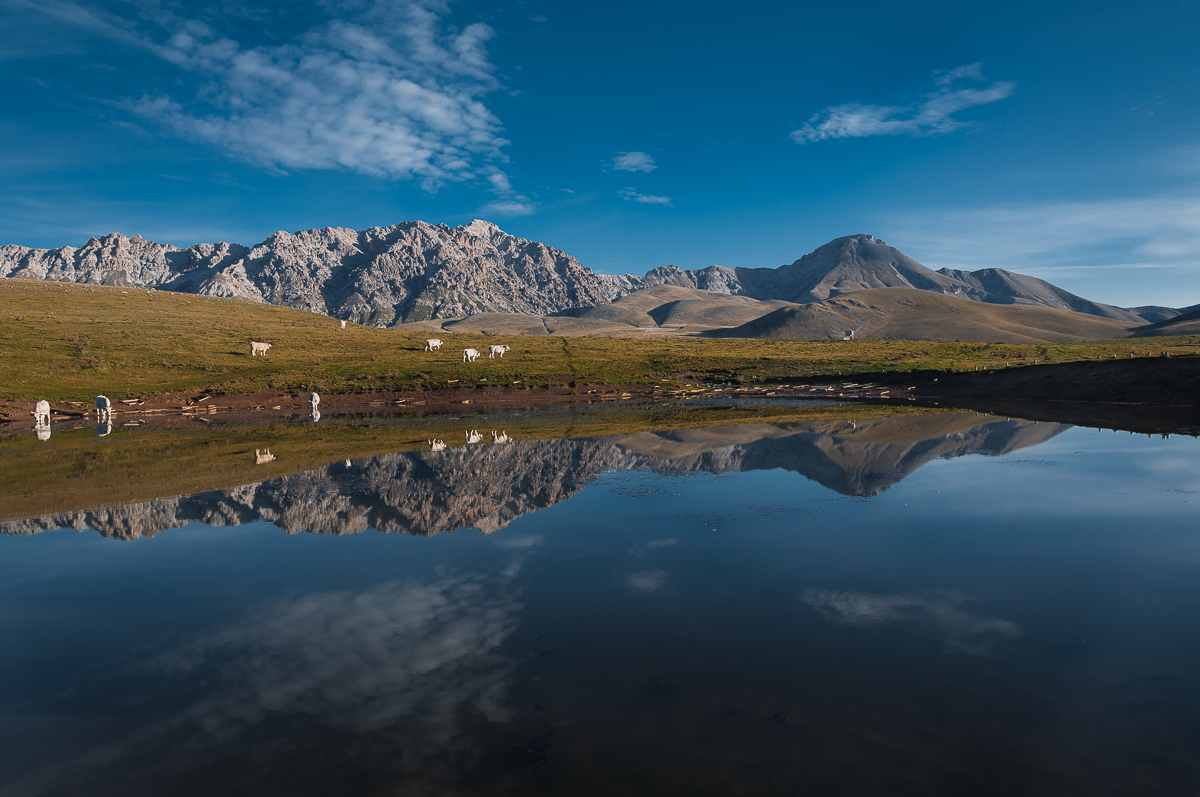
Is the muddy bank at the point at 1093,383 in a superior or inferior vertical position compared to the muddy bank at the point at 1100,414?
superior

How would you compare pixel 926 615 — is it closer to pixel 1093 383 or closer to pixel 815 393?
pixel 1093 383

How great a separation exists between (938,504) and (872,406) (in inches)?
1343

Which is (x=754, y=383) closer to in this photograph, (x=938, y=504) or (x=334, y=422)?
(x=334, y=422)

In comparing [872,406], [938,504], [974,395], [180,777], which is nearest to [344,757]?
[180,777]

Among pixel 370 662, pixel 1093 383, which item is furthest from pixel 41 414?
pixel 1093 383

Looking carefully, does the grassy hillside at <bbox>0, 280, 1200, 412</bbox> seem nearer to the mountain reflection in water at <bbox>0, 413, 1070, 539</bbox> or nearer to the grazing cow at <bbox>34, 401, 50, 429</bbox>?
the grazing cow at <bbox>34, 401, 50, 429</bbox>

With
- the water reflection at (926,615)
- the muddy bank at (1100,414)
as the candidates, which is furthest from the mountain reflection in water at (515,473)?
the water reflection at (926,615)

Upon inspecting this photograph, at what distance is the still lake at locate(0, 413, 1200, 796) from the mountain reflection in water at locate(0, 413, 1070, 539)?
272 millimetres

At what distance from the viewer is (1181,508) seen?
15781 mm

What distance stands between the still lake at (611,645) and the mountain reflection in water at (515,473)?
27 centimetres

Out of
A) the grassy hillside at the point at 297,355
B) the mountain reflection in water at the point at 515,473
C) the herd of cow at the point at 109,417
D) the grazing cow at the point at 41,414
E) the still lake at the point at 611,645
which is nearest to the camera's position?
the still lake at the point at 611,645

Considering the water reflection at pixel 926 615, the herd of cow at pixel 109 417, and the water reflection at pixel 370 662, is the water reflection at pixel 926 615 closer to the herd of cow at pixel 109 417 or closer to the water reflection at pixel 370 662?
the water reflection at pixel 370 662

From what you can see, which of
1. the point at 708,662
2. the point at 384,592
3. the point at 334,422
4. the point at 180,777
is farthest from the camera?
the point at 334,422

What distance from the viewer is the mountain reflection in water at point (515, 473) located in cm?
1661
